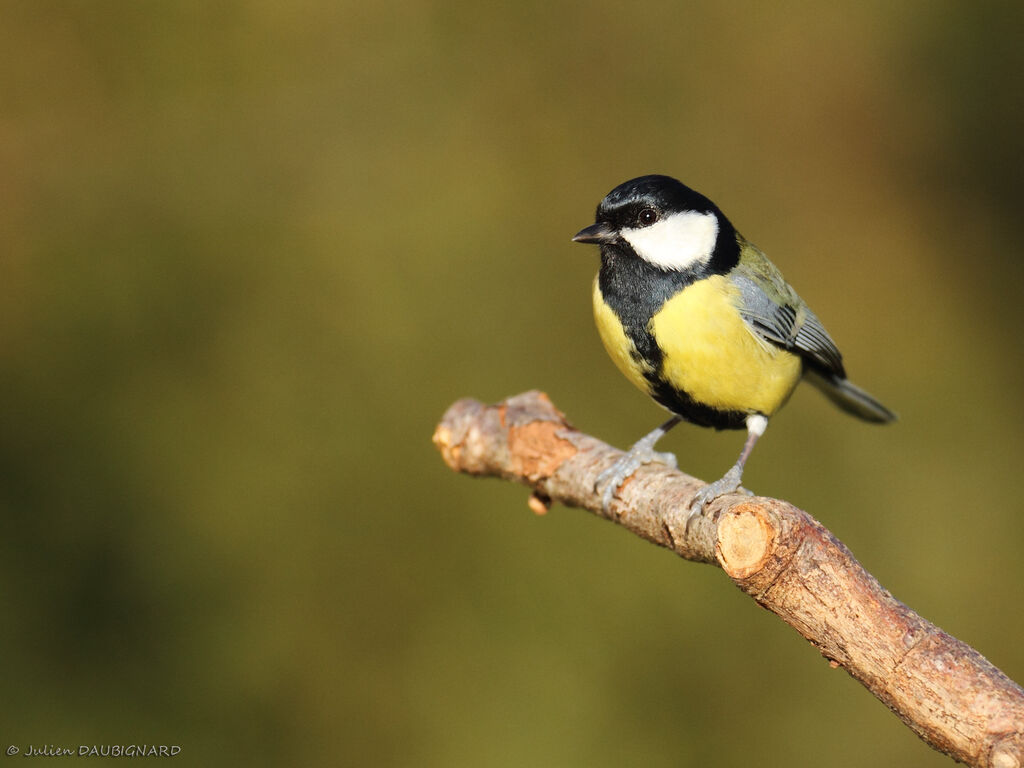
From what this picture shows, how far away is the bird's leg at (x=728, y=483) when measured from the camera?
75.5 inches

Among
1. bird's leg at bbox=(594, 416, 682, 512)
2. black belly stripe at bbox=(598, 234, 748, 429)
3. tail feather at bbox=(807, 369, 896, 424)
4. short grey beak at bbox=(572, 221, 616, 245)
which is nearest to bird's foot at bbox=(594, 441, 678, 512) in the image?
bird's leg at bbox=(594, 416, 682, 512)

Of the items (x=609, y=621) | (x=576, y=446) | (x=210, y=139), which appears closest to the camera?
(x=576, y=446)

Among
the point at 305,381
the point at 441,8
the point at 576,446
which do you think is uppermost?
the point at 441,8

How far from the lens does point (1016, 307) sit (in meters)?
3.92

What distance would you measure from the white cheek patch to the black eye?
0.01 m

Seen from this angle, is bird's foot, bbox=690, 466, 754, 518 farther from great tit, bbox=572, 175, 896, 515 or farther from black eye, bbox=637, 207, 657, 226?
black eye, bbox=637, 207, 657, 226

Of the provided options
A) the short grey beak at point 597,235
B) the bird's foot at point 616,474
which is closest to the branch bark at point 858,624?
the bird's foot at point 616,474

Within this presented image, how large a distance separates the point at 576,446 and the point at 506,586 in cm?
102

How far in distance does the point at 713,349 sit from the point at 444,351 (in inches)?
59.0

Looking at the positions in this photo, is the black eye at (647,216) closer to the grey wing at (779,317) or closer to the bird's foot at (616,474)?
the grey wing at (779,317)

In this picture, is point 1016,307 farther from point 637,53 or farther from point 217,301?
point 217,301

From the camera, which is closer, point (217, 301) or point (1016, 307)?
point (217, 301)

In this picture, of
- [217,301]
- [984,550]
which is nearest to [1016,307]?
[984,550]

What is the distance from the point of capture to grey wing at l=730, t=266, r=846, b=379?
2322 millimetres
